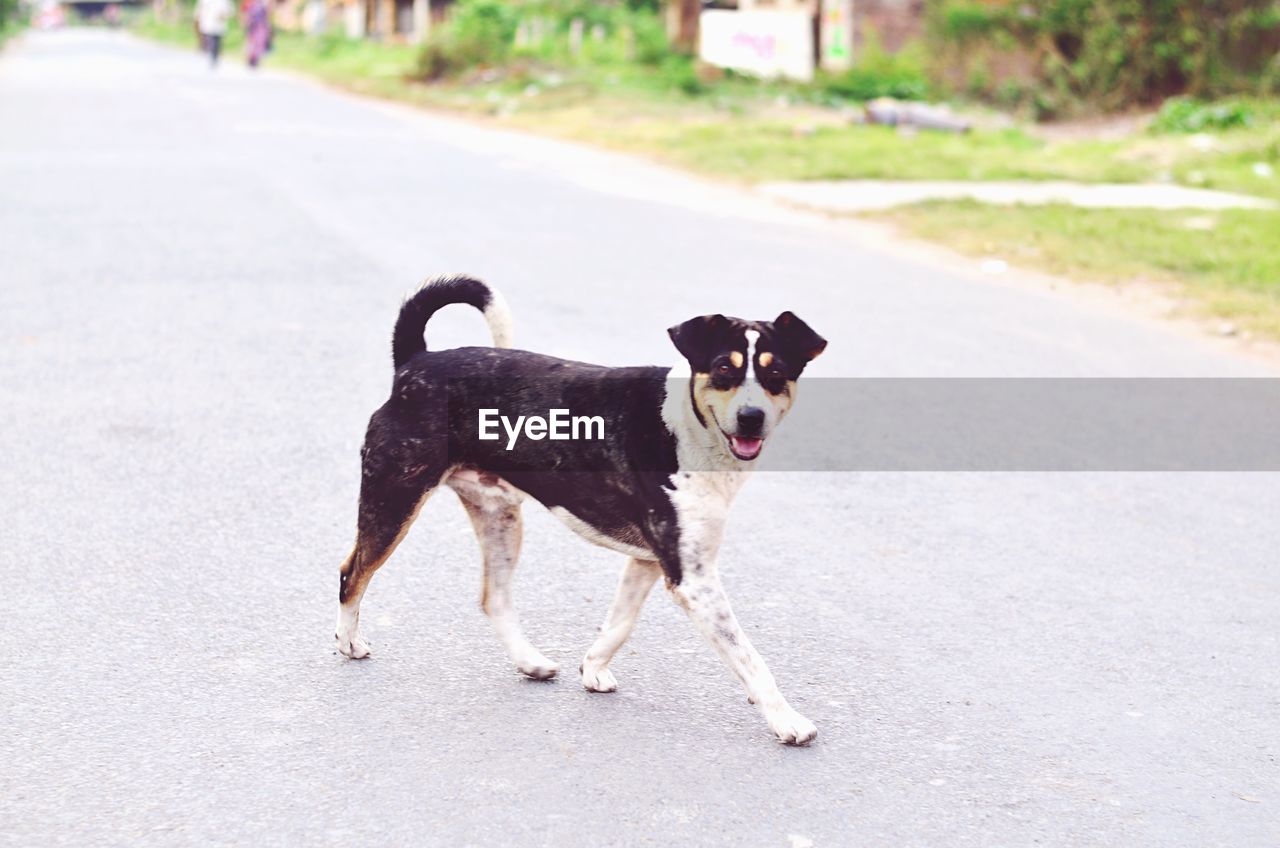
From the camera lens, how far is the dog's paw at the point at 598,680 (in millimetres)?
4074

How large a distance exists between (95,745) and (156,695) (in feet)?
1.02

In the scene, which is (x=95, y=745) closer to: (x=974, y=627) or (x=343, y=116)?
(x=974, y=627)

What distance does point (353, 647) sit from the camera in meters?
4.24

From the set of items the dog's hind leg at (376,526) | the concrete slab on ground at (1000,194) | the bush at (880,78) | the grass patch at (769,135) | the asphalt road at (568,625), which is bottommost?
the asphalt road at (568,625)

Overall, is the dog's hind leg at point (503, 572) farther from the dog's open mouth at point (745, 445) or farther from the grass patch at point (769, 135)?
the grass patch at point (769, 135)

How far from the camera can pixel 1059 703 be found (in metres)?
4.14

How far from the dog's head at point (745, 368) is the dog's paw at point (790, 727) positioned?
0.63 m

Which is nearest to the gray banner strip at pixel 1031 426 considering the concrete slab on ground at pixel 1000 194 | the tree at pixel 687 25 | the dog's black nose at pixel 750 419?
the dog's black nose at pixel 750 419

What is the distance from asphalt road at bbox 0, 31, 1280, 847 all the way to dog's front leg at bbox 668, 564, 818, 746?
17 centimetres

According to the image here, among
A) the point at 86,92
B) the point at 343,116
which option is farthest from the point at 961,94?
the point at 86,92

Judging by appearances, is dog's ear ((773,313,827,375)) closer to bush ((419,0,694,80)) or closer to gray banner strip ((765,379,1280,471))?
gray banner strip ((765,379,1280,471))
